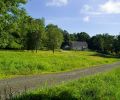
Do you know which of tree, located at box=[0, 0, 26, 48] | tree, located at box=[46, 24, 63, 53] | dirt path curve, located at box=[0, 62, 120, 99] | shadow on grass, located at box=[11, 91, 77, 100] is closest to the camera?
shadow on grass, located at box=[11, 91, 77, 100]

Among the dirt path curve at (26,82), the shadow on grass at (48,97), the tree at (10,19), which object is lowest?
the dirt path curve at (26,82)

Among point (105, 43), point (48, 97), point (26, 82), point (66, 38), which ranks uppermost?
point (66, 38)

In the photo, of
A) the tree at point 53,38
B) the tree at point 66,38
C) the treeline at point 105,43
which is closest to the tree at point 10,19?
the tree at point 53,38

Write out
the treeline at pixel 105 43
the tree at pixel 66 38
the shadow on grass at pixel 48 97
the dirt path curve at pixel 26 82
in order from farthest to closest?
1. the tree at pixel 66 38
2. the treeline at pixel 105 43
3. the dirt path curve at pixel 26 82
4. the shadow on grass at pixel 48 97

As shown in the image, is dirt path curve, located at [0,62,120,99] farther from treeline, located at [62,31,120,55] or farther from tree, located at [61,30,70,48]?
tree, located at [61,30,70,48]

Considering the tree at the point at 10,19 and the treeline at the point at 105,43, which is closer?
the tree at the point at 10,19

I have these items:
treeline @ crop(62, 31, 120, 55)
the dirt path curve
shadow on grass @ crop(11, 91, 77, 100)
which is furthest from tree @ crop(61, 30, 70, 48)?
shadow on grass @ crop(11, 91, 77, 100)

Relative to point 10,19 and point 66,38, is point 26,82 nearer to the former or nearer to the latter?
point 10,19

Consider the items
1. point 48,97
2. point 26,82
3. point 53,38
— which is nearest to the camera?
point 48,97

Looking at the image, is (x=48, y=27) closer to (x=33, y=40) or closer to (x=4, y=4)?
(x=33, y=40)

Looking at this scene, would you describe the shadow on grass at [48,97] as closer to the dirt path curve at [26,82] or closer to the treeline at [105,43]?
the dirt path curve at [26,82]

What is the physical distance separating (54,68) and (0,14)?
18.6 metres

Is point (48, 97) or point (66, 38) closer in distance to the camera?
point (48, 97)

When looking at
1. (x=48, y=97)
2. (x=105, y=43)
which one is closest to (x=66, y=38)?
(x=105, y=43)
